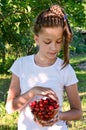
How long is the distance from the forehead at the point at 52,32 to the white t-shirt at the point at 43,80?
0.18 meters

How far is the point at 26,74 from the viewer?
2.60m

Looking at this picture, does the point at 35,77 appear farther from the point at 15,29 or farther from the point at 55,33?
the point at 15,29

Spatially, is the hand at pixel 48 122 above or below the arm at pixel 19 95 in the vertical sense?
below

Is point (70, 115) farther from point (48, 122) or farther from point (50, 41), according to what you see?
point (50, 41)

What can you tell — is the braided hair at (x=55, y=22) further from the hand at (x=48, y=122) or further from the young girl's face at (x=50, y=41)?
the hand at (x=48, y=122)

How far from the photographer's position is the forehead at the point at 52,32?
2.50 metres

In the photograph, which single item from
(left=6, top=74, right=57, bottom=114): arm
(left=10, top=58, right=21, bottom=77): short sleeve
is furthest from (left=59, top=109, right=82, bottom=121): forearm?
(left=10, top=58, right=21, bottom=77): short sleeve

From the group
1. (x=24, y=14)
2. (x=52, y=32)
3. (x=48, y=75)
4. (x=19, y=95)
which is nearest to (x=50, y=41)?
(x=52, y=32)

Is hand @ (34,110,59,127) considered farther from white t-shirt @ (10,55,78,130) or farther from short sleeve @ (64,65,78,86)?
short sleeve @ (64,65,78,86)

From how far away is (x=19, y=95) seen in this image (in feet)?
8.44

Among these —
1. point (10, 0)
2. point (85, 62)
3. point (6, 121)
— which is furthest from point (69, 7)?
point (85, 62)

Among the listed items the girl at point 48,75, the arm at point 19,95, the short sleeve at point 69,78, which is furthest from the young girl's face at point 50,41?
the arm at point 19,95

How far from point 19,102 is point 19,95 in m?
0.07

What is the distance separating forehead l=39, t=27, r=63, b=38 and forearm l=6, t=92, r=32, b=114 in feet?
1.18
